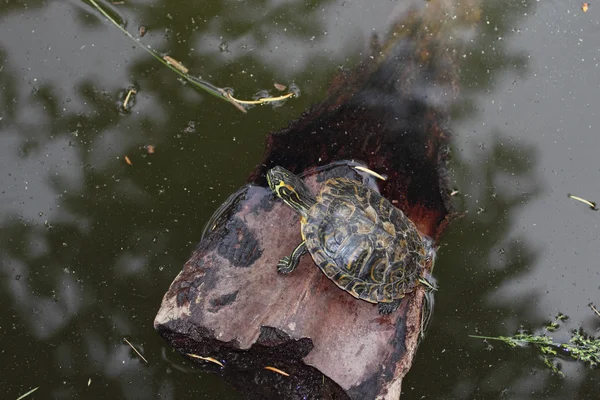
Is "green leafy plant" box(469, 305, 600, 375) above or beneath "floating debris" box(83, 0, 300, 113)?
beneath

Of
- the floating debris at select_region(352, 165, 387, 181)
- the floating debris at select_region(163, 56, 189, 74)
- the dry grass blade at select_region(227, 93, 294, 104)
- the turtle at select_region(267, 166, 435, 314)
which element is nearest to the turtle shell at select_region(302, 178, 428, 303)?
the turtle at select_region(267, 166, 435, 314)

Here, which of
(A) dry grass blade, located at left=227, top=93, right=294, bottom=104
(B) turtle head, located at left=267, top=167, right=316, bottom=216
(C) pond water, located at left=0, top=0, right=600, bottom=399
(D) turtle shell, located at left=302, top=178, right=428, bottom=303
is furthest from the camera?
(A) dry grass blade, located at left=227, top=93, right=294, bottom=104

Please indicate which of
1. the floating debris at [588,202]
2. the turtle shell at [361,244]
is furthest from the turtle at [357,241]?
the floating debris at [588,202]

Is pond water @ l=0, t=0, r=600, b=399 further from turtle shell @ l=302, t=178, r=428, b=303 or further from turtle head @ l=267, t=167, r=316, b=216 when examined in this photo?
turtle shell @ l=302, t=178, r=428, b=303

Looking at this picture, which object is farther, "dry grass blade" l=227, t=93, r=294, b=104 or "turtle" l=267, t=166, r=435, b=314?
"dry grass blade" l=227, t=93, r=294, b=104

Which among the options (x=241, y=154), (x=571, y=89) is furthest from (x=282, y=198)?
(x=571, y=89)
